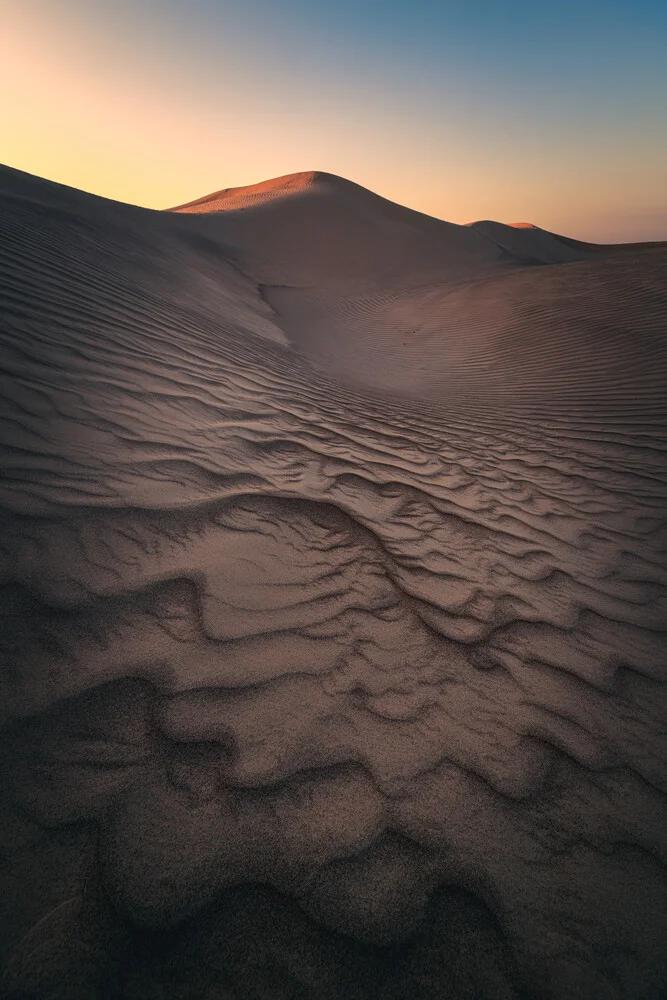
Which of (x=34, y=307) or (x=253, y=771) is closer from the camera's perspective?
(x=253, y=771)

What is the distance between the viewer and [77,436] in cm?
216

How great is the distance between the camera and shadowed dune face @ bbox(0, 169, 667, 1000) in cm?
91

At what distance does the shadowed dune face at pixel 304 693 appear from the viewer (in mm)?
911

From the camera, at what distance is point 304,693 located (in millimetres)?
1376

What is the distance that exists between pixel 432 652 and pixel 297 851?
2.70 feet

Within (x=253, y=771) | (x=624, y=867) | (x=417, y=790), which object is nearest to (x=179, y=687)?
(x=253, y=771)

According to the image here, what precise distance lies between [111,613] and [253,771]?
692 mm

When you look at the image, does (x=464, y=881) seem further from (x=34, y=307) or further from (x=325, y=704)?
(x=34, y=307)

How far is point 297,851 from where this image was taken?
1.02 metres

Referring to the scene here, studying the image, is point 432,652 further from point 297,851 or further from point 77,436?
point 77,436

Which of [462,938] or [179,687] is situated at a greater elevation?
[179,687]

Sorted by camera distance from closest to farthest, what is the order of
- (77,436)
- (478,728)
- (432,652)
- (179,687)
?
(179,687) < (478,728) < (432,652) < (77,436)

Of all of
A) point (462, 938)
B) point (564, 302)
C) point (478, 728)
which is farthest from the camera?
point (564, 302)

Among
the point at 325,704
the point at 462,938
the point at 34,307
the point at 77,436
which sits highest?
the point at 34,307
